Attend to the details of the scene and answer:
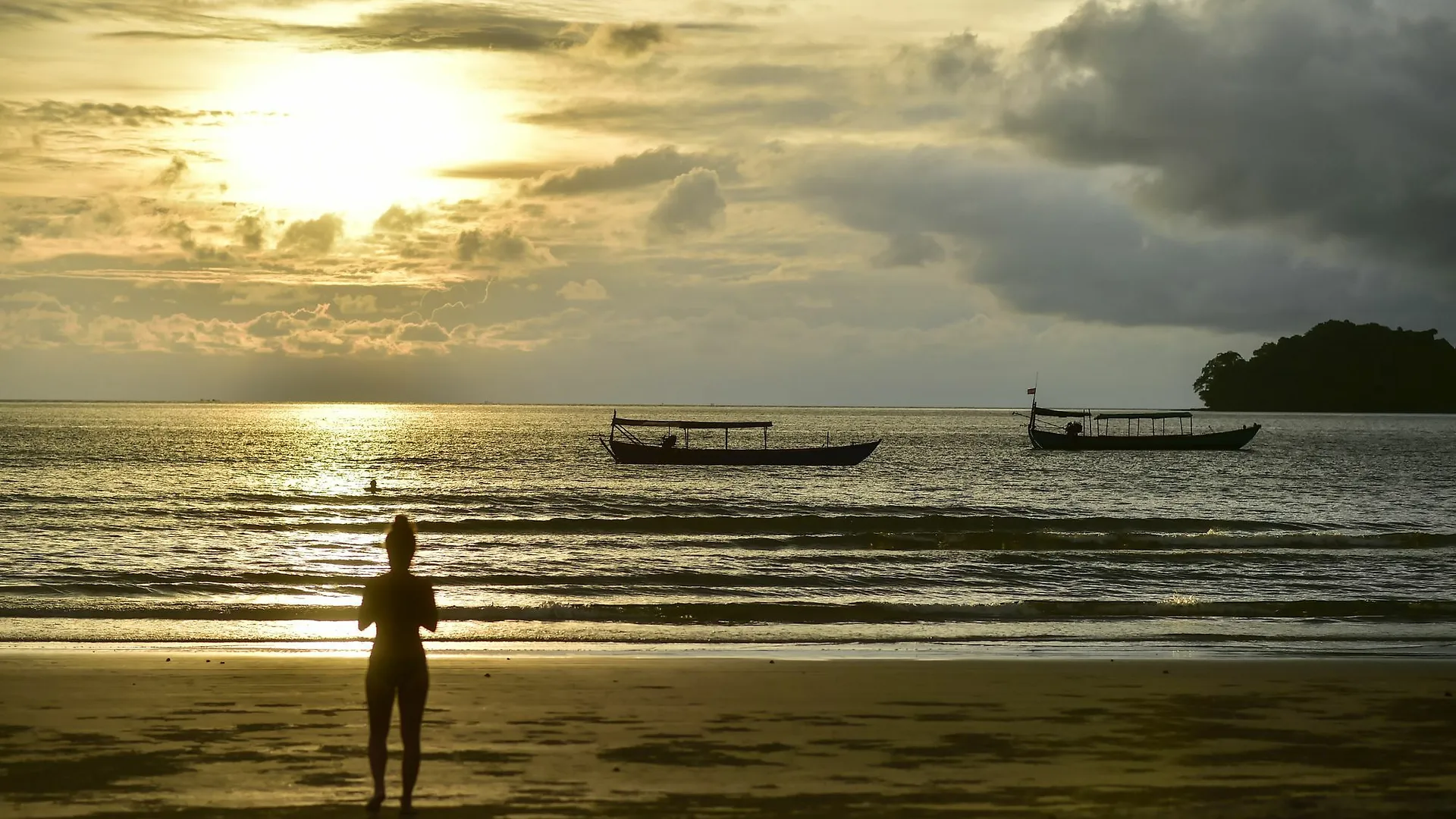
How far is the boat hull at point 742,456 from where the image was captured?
329 feet

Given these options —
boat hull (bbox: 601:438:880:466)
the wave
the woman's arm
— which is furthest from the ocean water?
the woman's arm

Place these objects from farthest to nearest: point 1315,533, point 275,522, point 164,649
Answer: point 275,522 → point 1315,533 → point 164,649

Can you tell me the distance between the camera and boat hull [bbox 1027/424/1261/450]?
131000 millimetres

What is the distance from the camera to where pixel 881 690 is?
15320mm

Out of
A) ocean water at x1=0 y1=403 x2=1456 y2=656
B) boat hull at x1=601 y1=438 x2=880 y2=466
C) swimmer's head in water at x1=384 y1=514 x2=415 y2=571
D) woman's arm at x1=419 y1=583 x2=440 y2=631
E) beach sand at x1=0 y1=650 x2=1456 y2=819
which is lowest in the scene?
ocean water at x1=0 y1=403 x2=1456 y2=656

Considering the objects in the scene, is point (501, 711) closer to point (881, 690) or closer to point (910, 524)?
point (881, 690)

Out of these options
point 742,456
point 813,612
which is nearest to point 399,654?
point 813,612

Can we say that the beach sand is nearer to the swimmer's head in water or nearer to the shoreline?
the shoreline

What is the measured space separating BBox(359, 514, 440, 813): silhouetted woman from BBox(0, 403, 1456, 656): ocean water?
10.8 meters

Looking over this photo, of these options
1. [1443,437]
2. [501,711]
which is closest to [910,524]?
[501,711]

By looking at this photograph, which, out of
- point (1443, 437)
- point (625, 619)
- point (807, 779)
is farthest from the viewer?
point (1443, 437)

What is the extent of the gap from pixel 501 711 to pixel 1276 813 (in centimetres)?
775

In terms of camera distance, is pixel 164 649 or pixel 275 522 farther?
pixel 275 522

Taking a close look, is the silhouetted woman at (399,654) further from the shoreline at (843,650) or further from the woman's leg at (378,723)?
the shoreline at (843,650)
